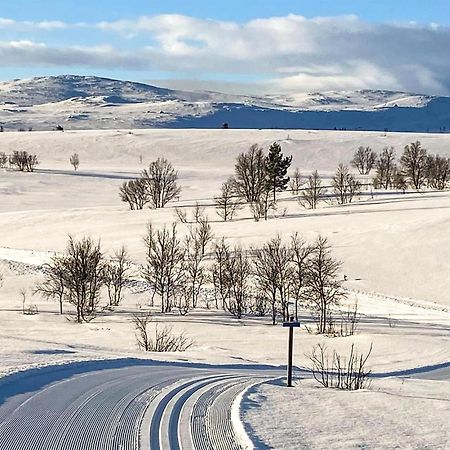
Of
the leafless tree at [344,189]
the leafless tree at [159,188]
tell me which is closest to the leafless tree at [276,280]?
the leafless tree at [344,189]

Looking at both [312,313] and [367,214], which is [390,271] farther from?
[367,214]

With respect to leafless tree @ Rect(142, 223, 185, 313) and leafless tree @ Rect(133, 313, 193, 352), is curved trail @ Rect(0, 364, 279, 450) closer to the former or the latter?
leafless tree @ Rect(133, 313, 193, 352)

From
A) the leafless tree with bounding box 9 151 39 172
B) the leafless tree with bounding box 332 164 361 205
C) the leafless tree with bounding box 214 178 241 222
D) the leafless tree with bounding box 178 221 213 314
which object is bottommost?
the leafless tree with bounding box 178 221 213 314

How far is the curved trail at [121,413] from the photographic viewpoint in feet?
34.0

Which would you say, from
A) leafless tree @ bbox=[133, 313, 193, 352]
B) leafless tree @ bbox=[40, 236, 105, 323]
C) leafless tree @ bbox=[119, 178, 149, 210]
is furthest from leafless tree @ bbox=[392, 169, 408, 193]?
leafless tree @ bbox=[133, 313, 193, 352]

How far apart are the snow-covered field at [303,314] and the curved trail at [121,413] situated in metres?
0.76

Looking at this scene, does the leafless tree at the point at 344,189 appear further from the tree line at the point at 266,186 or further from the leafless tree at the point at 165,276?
the leafless tree at the point at 165,276

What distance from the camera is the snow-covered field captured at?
12.7 metres

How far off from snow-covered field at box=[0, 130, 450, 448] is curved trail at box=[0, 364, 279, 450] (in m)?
0.76

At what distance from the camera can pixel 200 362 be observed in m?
20.0

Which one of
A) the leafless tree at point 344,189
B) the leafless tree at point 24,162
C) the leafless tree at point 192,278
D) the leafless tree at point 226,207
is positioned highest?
the leafless tree at point 24,162

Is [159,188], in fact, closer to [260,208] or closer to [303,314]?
[260,208]

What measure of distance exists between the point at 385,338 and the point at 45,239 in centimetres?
4538

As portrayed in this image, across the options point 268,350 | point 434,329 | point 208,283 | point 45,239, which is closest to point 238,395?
point 268,350
